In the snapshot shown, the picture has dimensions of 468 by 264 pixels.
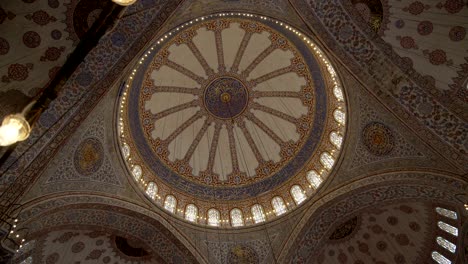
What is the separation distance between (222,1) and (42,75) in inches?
156

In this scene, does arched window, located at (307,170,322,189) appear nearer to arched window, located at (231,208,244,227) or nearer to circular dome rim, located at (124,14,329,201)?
circular dome rim, located at (124,14,329,201)

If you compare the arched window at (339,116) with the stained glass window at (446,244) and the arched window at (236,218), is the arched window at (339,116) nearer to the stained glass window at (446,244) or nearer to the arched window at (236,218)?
the arched window at (236,218)

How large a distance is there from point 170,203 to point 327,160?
4.82 metres

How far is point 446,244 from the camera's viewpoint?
8.73 meters

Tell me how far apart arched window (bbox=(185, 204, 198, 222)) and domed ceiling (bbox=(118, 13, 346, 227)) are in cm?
4

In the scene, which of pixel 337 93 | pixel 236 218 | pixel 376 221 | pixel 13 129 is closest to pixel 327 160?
pixel 337 93

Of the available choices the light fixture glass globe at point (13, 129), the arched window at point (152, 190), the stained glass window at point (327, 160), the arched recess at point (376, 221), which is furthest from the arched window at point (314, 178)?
the light fixture glass globe at point (13, 129)

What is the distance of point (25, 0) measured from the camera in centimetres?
494

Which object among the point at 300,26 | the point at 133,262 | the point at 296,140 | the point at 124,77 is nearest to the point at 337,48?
the point at 300,26

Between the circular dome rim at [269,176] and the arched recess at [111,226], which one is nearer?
the arched recess at [111,226]

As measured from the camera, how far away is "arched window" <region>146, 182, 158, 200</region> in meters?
8.71

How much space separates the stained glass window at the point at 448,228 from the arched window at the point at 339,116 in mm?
4018

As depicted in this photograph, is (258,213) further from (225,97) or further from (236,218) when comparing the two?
(225,97)

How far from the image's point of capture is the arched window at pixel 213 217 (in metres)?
9.33
